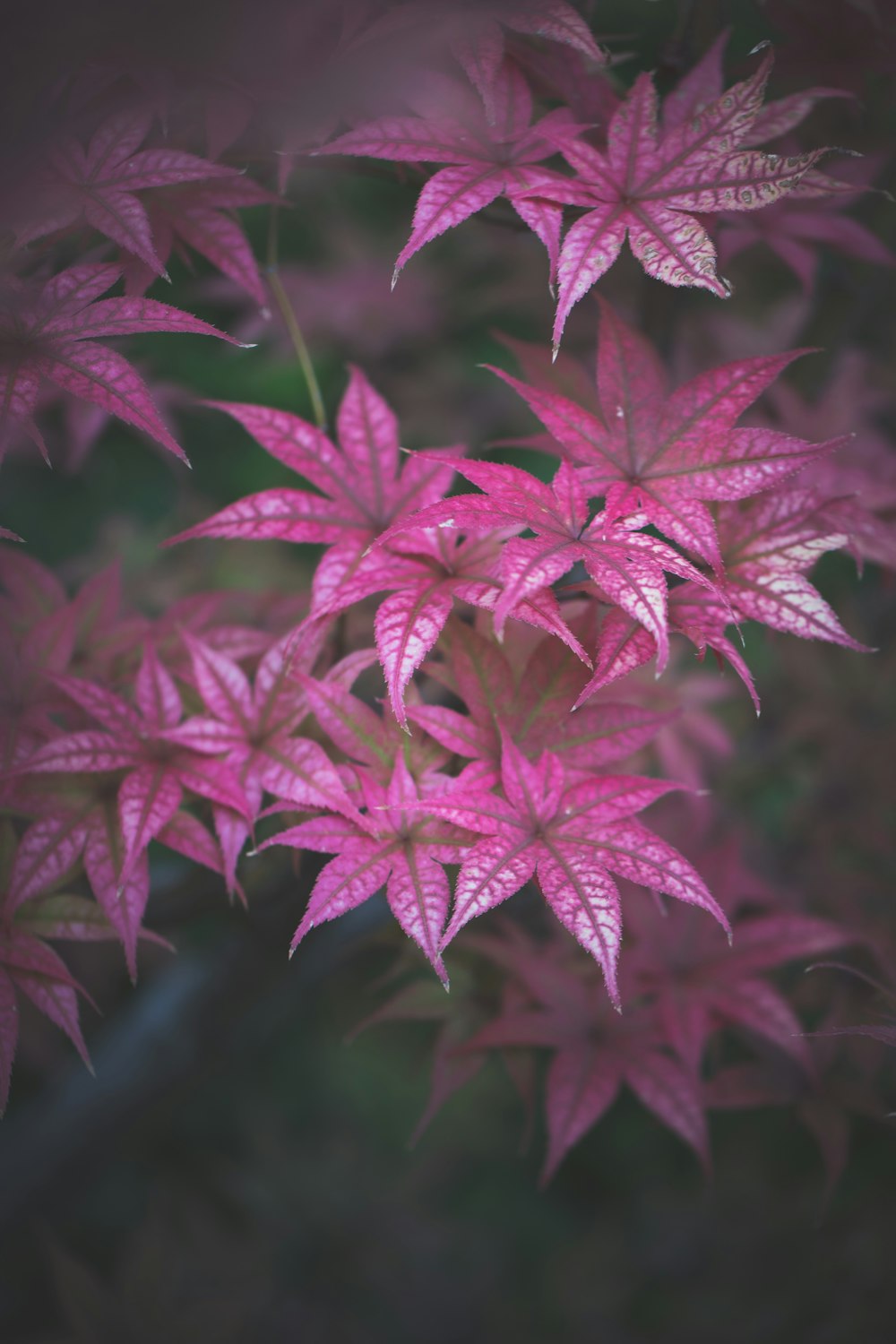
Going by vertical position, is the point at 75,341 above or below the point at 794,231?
below

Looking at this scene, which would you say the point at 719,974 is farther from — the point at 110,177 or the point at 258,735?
the point at 110,177

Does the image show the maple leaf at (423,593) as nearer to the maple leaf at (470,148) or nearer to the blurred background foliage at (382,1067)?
the maple leaf at (470,148)

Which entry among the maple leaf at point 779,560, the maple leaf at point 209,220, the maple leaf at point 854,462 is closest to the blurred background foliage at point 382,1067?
the maple leaf at point 854,462

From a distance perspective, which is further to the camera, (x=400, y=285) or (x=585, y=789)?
(x=400, y=285)

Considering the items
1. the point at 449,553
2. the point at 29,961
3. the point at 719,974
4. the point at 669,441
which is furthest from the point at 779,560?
the point at 29,961

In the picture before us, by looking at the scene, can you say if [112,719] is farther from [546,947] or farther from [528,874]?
[546,947]

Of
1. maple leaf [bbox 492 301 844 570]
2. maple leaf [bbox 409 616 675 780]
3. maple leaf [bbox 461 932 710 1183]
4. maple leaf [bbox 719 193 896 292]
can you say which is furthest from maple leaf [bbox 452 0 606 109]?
maple leaf [bbox 461 932 710 1183]

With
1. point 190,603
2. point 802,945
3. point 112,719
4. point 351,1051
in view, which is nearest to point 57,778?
point 112,719
